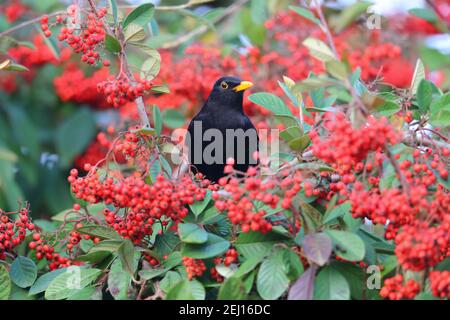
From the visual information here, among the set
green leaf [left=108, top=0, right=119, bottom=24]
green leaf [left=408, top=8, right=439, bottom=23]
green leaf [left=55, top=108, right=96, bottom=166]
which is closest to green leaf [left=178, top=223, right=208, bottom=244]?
green leaf [left=108, top=0, right=119, bottom=24]

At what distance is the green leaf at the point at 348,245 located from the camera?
2.67 m

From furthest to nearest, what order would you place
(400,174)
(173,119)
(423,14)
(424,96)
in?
(173,119) → (423,14) → (424,96) → (400,174)

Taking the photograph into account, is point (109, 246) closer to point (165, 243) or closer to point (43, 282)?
point (165, 243)

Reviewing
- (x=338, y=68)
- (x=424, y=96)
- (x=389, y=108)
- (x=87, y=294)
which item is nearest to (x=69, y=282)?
(x=87, y=294)

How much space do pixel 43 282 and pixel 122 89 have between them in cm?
87

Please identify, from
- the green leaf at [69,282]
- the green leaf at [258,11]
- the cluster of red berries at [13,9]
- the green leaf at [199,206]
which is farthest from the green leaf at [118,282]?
the cluster of red berries at [13,9]

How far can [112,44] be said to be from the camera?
3334mm

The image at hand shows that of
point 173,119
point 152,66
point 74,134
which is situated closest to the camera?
point 152,66

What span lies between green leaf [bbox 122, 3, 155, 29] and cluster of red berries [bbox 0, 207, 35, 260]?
951 millimetres

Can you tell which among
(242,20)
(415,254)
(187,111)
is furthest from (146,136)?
(242,20)

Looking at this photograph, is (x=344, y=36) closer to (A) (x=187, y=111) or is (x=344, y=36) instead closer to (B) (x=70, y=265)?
(A) (x=187, y=111)

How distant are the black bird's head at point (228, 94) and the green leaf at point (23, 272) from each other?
7.28 feet

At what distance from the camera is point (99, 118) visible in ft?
21.6

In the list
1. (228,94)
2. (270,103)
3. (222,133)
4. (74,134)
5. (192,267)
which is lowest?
(74,134)
